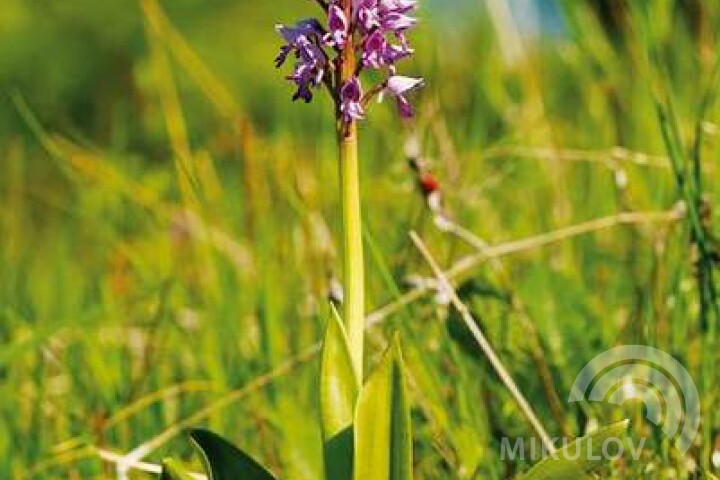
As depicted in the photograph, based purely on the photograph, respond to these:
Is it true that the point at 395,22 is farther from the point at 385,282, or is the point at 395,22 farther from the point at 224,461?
the point at 385,282

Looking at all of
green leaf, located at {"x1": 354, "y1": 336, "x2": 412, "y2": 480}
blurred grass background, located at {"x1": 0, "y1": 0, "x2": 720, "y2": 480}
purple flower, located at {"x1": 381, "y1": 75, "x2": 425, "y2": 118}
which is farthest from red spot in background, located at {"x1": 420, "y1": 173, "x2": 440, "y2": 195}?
green leaf, located at {"x1": 354, "y1": 336, "x2": 412, "y2": 480}

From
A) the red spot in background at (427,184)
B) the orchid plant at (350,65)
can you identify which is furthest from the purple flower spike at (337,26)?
the red spot in background at (427,184)

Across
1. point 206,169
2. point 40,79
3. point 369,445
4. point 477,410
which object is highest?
point 40,79

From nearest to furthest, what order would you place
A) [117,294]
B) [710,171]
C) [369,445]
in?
[369,445], [710,171], [117,294]

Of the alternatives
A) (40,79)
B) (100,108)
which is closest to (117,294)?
(100,108)

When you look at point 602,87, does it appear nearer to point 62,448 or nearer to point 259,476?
point 62,448

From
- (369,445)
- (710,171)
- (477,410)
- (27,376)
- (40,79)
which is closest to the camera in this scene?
(369,445)

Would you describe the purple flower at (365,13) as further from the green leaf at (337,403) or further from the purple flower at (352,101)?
the green leaf at (337,403)
